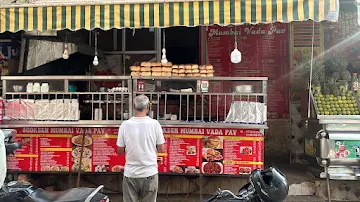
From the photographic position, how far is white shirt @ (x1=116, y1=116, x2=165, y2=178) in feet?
12.5

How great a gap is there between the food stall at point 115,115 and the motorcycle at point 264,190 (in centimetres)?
214

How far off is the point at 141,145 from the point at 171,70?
205 cm

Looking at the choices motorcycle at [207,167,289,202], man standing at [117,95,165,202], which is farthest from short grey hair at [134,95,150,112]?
motorcycle at [207,167,289,202]

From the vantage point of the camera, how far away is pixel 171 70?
18.3 ft

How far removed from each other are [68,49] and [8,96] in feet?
5.67

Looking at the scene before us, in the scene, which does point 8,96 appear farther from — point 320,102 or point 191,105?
point 320,102

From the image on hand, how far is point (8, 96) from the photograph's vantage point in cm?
569

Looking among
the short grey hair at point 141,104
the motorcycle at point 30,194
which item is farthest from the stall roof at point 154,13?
the motorcycle at point 30,194

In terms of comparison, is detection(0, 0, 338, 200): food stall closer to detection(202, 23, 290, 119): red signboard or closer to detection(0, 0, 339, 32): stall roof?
detection(0, 0, 339, 32): stall roof

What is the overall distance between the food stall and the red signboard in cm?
184

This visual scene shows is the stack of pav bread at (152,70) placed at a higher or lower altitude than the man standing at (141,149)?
higher

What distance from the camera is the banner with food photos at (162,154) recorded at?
5.39m

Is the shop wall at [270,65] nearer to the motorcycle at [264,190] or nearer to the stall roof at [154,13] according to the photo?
the stall roof at [154,13]

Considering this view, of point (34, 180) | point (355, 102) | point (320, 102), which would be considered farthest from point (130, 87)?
point (355, 102)
